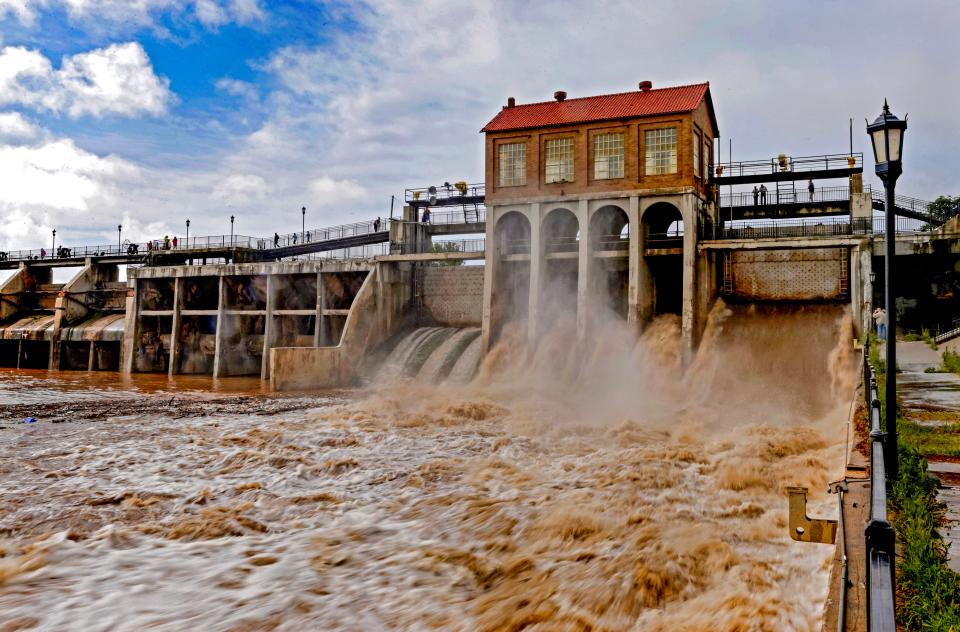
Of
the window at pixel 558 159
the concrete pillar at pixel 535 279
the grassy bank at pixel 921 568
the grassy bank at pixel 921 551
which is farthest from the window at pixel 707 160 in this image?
the grassy bank at pixel 921 568

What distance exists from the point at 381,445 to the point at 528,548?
25.5 ft

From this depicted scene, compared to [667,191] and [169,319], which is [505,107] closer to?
[667,191]

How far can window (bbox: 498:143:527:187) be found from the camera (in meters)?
30.3

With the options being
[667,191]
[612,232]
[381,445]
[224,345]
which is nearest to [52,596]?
[381,445]

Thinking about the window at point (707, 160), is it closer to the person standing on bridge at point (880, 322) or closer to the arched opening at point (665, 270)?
the arched opening at point (665, 270)

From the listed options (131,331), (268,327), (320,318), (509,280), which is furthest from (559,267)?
(131,331)

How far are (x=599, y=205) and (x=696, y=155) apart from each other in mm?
4388

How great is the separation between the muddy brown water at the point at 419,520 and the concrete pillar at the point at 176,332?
19.7 m

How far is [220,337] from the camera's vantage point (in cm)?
3850

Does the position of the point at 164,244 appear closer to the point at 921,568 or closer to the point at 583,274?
the point at 583,274

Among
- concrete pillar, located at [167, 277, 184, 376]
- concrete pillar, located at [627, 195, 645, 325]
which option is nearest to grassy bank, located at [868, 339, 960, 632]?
concrete pillar, located at [627, 195, 645, 325]

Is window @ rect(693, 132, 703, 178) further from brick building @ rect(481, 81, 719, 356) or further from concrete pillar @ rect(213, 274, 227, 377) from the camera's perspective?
concrete pillar @ rect(213, 274, 227, 377)

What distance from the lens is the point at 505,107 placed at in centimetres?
3262

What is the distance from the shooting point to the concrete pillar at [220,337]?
1506 inches
